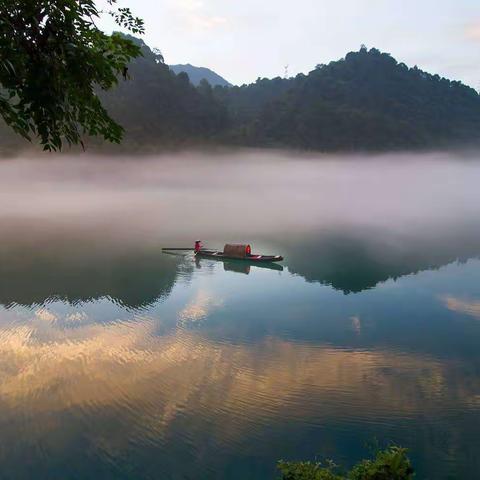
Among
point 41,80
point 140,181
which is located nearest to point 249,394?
point 41,80

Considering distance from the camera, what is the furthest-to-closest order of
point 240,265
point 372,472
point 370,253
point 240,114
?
point 240,114 → point 370,253 → point 240,265 → point 372,472

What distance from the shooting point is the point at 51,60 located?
745 centimetres

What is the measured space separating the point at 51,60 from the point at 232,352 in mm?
21351

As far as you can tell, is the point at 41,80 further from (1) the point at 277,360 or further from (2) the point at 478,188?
(2) the point at 478,188

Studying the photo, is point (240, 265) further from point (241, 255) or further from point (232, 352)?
point (232, 352)

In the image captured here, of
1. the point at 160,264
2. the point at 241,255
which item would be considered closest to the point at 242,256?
the point at 241,255

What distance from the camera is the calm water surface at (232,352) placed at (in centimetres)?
Result: 1733

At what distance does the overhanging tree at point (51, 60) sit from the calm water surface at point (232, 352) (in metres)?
13.4

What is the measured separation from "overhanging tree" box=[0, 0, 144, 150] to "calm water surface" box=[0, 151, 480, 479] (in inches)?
530

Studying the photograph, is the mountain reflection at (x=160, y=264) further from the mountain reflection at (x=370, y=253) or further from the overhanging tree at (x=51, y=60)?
the overhanging tree at (x=51, y=60)

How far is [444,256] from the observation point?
2175 inches

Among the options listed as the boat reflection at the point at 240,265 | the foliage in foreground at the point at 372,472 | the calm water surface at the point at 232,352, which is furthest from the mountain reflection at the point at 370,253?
the foliage in foreground at the point at 372,472

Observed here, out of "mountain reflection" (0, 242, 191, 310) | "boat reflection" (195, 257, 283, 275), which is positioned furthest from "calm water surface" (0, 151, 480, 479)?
"boat reflection" (195, 257, 283, 275)

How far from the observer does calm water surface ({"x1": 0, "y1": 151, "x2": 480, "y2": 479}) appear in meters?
17.3
